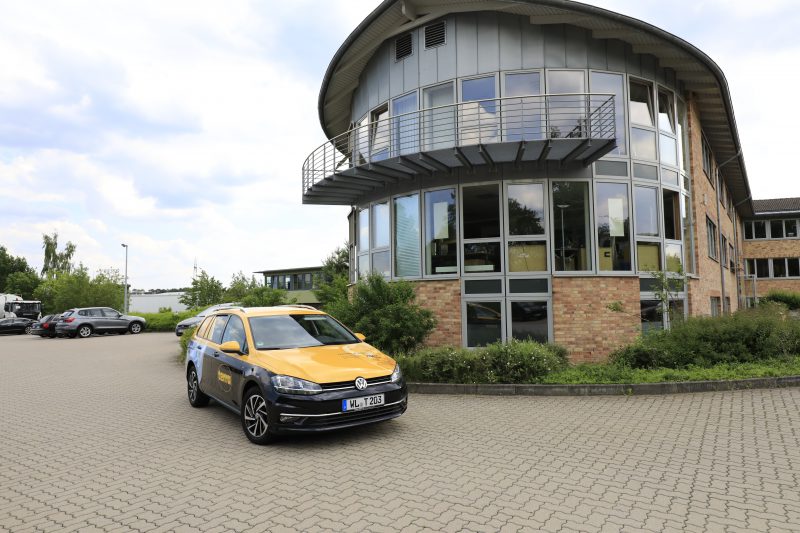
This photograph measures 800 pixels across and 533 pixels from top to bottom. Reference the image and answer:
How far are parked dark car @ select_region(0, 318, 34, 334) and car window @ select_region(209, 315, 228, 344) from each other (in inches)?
1330

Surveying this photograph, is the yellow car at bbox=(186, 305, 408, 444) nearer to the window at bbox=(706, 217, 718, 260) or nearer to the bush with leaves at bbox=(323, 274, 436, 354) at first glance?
the bush with leaves at bbox=(323, 274, 436, 354)

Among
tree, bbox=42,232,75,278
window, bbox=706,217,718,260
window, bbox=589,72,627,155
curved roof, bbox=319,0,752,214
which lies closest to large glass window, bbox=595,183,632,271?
window, bbox=589,72,627,155

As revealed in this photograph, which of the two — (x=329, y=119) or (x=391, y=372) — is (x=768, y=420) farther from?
(x=329, y=119)

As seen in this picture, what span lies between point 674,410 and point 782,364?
11.9 feet

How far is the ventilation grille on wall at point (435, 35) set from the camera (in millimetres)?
13852

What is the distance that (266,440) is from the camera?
610 cm

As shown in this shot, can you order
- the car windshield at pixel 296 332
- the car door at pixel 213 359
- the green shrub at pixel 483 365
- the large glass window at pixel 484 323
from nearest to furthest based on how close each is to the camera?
the car windshield at pixel 296 332, the car door at pixel 213 359, the green shrub at pixel 483 365, the large glass window at pixel 484 323

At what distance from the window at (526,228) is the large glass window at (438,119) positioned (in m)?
2.06

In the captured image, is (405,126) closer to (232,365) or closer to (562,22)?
(562,22)

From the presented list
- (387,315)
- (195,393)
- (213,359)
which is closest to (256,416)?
(213,359)

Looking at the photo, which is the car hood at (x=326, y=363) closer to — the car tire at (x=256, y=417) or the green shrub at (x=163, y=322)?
the car tire at (x=256, y=417)

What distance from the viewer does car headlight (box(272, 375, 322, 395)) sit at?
589 cm

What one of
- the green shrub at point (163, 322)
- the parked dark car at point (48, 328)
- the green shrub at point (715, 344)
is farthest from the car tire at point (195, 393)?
the green shrub at point (163, 322)

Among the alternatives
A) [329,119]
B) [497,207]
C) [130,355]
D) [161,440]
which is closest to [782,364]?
[497,207]
